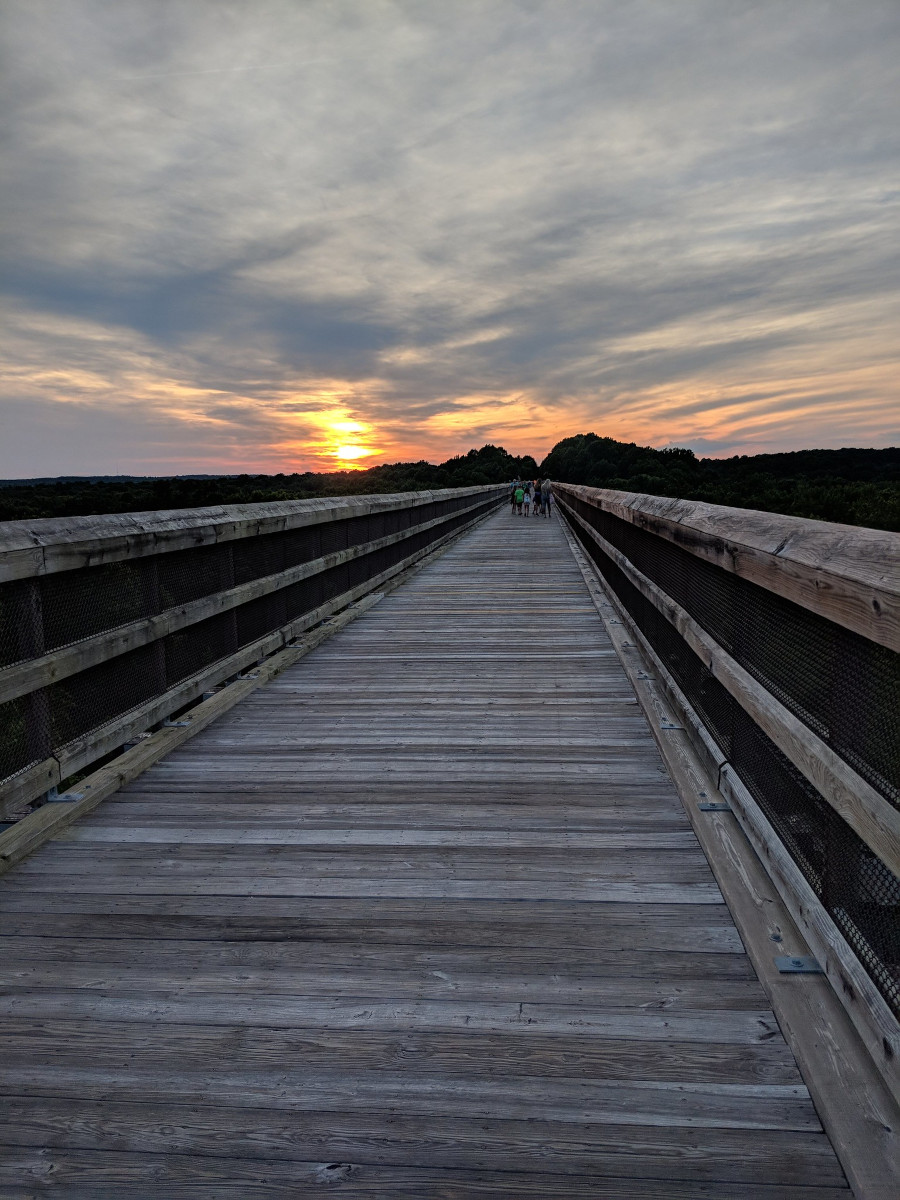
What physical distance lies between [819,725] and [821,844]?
35 centimetres

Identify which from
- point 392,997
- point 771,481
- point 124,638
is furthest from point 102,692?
point 771,481

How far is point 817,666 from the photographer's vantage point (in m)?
2.05

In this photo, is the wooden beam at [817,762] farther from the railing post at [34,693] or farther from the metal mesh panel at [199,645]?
the metal mesh panel at [199,645]

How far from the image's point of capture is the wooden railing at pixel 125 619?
8.61 feet

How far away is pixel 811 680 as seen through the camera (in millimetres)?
2117

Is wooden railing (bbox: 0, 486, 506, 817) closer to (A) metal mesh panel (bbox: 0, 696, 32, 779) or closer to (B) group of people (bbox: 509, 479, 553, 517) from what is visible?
(A) metal mesh panel (bbox: 0, 696, 32, 779)

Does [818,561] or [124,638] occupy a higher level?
[818,561]

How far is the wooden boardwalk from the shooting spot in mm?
1359

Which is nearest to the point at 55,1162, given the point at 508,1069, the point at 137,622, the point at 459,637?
the point at 508,1069

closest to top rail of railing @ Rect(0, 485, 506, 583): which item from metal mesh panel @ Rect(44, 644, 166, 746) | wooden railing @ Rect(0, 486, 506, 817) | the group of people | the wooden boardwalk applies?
wooden railing @ Rect(0, 486, 506, 817)

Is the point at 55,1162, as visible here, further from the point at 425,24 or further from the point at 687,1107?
the point at 425,24

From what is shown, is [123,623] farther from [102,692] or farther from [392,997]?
[392,997]

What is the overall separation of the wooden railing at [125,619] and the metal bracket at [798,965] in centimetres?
256

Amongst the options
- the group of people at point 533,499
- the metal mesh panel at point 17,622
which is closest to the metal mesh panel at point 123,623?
the metal mesh panel at point 17,622
